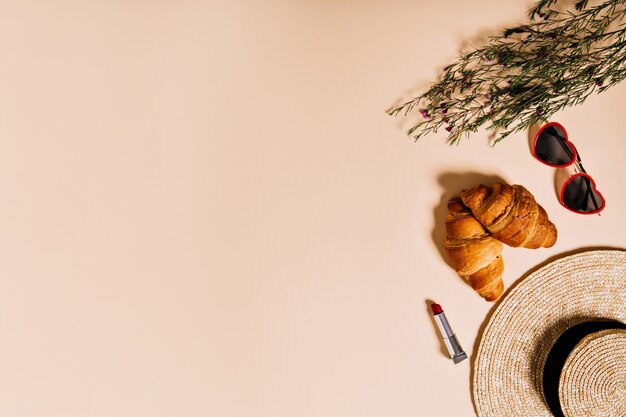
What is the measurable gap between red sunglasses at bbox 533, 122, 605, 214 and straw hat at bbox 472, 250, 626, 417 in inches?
5.2

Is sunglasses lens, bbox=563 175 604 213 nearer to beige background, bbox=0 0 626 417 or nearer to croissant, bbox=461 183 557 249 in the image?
beige background, bbox=0 0 626 417

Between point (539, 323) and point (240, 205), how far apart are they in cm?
87

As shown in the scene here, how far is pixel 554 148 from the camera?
1205mm

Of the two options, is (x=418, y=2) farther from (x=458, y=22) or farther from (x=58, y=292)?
(x=58, y=292)

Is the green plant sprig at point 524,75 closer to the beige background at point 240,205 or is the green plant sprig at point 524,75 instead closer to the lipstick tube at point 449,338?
the beige background at point 240,205

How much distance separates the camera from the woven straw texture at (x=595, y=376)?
1093 millimetres

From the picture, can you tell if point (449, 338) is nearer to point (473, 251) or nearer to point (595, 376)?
point (473, 251)

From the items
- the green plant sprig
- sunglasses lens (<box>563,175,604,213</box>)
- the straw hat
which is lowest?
the straw hat

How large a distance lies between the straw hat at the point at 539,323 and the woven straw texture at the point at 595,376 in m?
0.07

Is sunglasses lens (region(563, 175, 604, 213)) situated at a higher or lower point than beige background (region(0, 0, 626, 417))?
lower

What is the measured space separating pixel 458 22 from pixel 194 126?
783mm

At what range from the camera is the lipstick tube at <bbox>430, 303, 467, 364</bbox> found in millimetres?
1168

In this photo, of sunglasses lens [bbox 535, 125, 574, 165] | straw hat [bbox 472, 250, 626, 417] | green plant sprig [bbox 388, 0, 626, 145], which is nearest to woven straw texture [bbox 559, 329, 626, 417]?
straw hat [bbox 472, 250, 626, 417]

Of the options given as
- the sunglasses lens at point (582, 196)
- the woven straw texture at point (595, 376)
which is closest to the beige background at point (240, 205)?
the sunglasses lens at point (582, 196)
